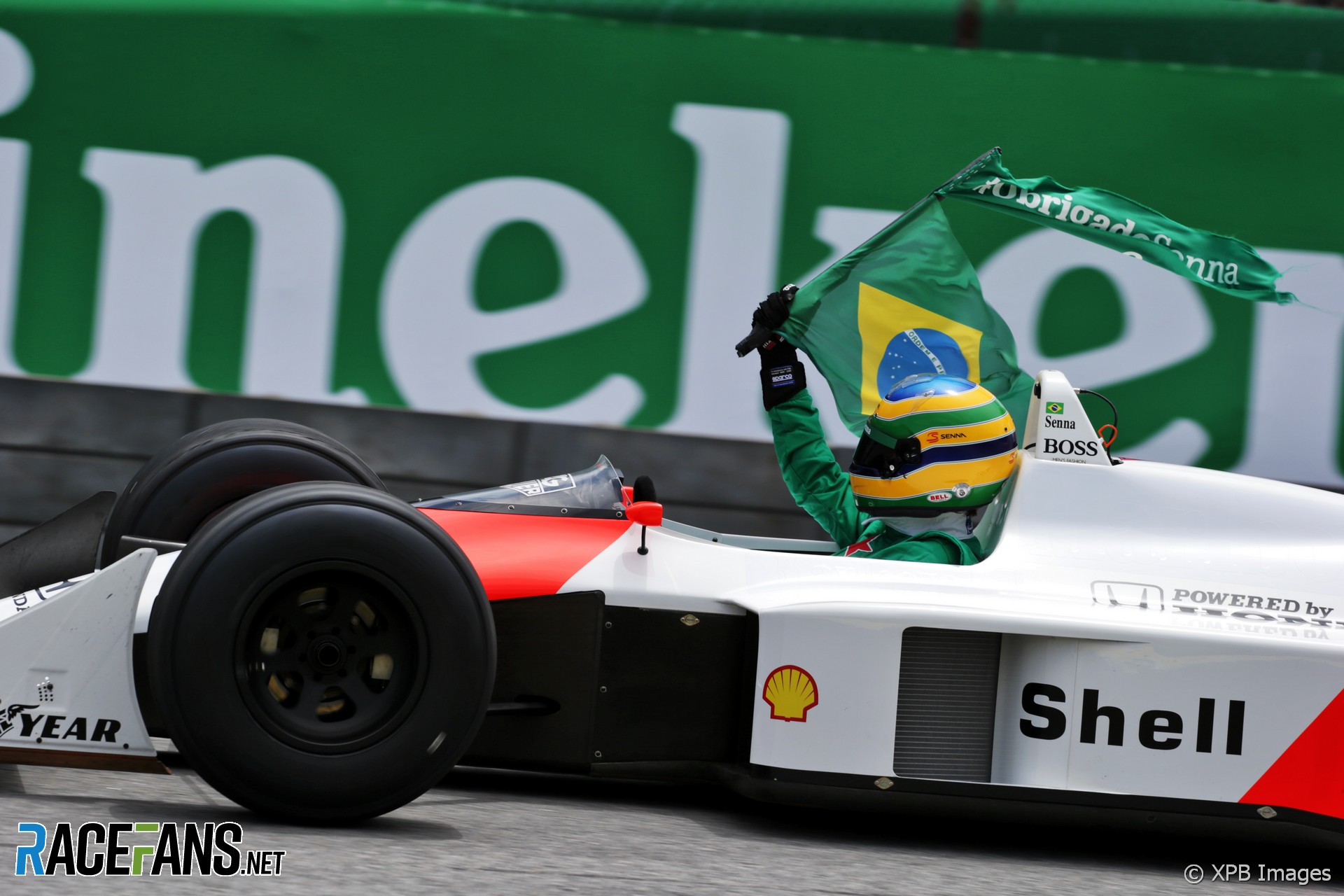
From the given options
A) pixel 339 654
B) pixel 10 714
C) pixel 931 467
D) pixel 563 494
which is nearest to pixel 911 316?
pixel 931 467

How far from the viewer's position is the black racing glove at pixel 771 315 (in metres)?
4.21

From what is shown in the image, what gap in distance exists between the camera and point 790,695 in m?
3.25

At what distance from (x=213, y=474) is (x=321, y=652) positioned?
3.73 ft

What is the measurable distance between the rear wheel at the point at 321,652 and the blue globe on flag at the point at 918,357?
170 cm

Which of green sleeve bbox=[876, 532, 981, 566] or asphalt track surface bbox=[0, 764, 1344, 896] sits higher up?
green sleeve bbox=[876, 532, 981, 566]

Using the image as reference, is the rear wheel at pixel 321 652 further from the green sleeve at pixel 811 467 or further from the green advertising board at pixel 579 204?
the green advertising board at pixel 579 204

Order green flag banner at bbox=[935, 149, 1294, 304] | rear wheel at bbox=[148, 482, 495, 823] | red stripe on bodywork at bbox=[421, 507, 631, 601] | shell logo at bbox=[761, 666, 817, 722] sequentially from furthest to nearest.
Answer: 1. green flag banner at bbox=[935, 149, 1294, 304]
2. red stripe on bodywork at bbox=[421, 507, 631, 601]
3. shell logo at bbox=[761, 666, 817, 722]
4. rear wheel at bbox=[148, 482, 495, 823]

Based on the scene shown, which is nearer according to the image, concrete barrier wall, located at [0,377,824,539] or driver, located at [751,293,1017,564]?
driver, located at [751,293,1017,564]

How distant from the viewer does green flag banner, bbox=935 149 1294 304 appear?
3912 mm

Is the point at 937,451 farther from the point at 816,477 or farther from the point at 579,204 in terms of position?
the point at 579,204

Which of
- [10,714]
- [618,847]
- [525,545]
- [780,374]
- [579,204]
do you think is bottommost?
[618,847]

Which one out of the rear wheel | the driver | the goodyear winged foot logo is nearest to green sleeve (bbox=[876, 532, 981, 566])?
the driver

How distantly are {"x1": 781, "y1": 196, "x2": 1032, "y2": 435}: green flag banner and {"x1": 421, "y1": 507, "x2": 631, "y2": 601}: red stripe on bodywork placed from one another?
3.40 feet

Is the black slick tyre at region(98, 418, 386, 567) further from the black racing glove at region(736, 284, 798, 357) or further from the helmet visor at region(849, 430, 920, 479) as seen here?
the helmet visor at region(849, 430, 920, 479)
